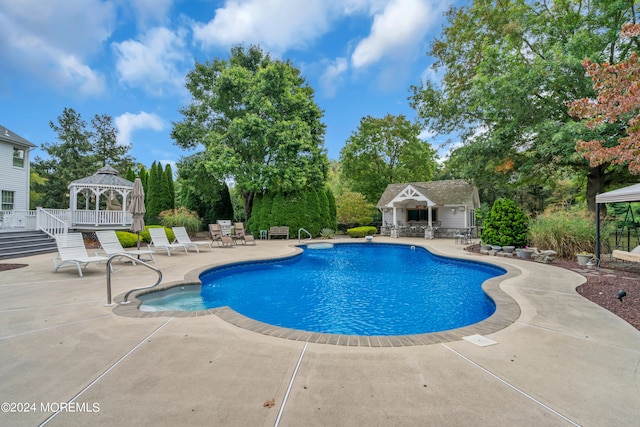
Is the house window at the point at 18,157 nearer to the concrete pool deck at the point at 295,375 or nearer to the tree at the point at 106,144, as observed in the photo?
the tree at the point at 106,144

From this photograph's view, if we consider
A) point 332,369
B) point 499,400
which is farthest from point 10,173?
point 499,400

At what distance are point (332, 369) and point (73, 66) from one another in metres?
20.4

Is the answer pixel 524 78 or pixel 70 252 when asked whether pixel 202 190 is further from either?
pixel 524 78

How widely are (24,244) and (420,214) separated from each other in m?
23.1

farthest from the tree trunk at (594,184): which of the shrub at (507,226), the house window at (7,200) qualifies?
the house window at (7,200)

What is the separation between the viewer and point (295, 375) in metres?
2.60

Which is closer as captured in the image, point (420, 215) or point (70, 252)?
point (70, 252)

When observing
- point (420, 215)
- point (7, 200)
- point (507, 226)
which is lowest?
point (507, 226)

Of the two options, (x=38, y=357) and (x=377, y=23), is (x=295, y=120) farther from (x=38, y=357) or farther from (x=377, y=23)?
(x=38, y=357)

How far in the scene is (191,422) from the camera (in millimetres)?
1963

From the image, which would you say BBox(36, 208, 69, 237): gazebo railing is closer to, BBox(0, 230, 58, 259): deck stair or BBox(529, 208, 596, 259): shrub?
BBox(0, 230, 58, 259): deck stair

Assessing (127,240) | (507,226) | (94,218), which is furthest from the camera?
(94,218)

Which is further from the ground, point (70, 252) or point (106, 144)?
point (106, 144)

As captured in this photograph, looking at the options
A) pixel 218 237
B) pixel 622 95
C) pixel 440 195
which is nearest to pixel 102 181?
pixel 218 237
